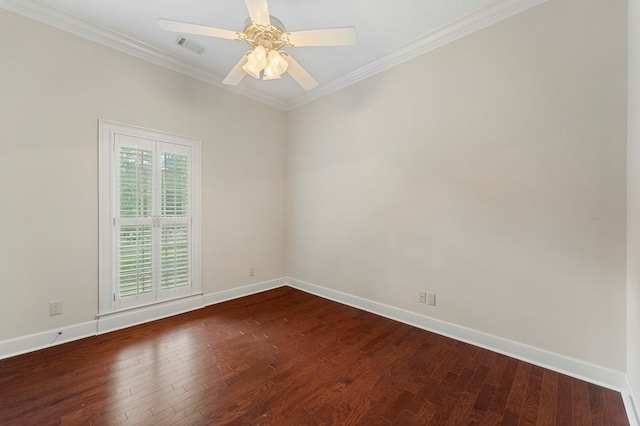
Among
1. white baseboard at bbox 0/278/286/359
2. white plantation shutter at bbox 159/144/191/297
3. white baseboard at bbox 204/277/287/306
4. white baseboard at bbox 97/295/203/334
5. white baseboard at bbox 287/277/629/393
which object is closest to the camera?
white baseboard at bbox 287/277/629/393

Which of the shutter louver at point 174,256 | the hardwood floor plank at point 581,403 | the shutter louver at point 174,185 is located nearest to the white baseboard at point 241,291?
the shutter louver at point 174,256

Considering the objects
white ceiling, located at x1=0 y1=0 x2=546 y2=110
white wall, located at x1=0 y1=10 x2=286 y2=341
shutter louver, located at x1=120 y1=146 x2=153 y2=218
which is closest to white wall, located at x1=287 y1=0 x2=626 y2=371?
white ceiling, located at x1=0 y1=0 x2=546 y2=110

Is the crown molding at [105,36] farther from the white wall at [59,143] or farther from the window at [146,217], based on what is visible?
the window at [146,217]

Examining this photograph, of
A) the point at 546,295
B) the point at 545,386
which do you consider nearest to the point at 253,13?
the point at 546,295

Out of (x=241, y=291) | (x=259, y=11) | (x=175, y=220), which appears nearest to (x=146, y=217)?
(x=175, y=220)

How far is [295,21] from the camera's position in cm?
251

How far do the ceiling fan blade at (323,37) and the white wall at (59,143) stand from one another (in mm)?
2036

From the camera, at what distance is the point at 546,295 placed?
2.12m

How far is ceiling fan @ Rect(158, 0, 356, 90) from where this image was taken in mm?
1773

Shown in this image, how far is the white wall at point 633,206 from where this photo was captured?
1585 millimetres

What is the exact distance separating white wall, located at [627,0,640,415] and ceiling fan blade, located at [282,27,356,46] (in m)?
1.80

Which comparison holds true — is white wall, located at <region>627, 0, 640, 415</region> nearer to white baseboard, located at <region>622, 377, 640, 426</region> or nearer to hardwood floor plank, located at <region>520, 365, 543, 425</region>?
white baseboard, located at <region>622, 377, 640, 426</region>

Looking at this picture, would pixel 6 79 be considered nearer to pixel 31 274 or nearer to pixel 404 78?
pixel 31 274

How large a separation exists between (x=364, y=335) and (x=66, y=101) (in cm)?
380
